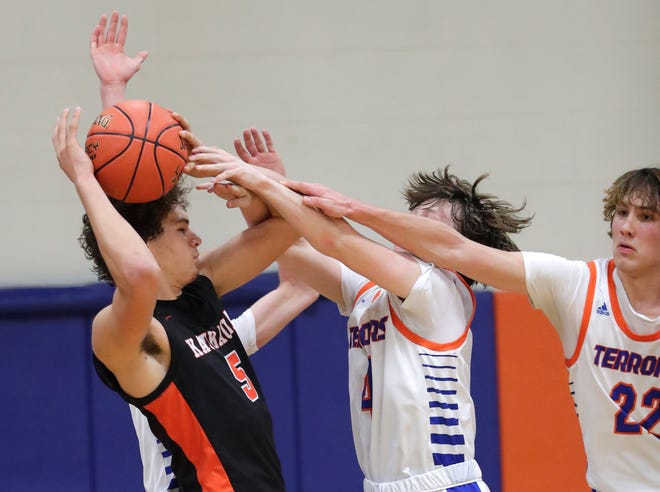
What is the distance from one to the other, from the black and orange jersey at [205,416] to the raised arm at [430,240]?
0.63 meters

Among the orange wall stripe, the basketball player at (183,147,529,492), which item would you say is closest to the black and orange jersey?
the basketball player at (183,147,529,492)

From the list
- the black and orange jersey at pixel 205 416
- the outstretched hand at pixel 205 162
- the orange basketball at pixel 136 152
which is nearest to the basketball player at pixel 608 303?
the outstretched hand at pixel 205 162

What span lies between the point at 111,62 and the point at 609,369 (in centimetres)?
209

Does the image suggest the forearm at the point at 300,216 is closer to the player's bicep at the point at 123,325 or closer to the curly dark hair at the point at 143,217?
the curly dark hair at the point at 143,217

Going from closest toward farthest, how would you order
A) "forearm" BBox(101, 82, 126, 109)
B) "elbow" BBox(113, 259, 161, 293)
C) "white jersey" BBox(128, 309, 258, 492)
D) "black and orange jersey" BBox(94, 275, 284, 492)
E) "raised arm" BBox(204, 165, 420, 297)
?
1. "elbow" BBox(113, 259, 161, 293)
2. "black and orange jersey" BBox(94, 275, 284, 492)
3. "raised arm" BBox(204, 165, 420, 297)
4. "forearm" BBox(101, 82, 126, 109)
5. "white jersey" BBox(128, 309, 258, 492)

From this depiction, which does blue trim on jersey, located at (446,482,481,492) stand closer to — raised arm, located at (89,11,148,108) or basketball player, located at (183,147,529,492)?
basketball player, located at (183,147,529,492)

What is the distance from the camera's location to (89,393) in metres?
5.05

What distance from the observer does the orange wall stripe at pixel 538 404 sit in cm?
505

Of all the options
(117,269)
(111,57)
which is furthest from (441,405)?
(111,57)

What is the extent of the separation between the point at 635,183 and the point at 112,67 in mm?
1918

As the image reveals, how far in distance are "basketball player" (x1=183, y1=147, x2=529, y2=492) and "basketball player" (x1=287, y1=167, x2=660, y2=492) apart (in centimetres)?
10

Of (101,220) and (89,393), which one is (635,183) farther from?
(89,393)

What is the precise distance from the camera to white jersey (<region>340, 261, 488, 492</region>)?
3344 mm

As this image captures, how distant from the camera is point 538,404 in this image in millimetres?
5062
